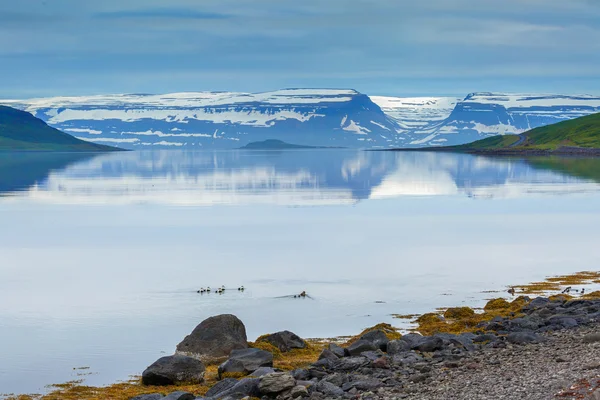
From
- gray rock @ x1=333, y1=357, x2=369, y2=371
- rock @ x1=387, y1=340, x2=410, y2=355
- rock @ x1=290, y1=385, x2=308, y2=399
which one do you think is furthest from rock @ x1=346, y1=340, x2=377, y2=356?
rock @ x1=290, y1=385, x2=308, y2=399

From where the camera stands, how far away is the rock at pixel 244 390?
792 inches

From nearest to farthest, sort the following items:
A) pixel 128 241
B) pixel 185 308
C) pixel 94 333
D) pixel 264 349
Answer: pixel 264 349 → pixel 94 333 → pixel 185 308 → pixel 128 241

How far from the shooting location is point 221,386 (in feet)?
70.0

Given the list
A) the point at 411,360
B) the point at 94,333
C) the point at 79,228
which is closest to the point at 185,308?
the point at 94,333

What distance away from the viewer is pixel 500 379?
1947cm

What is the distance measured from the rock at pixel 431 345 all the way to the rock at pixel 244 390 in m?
5.41

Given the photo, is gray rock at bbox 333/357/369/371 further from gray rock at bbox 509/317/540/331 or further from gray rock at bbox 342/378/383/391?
gray rock at bbox 509/317/540/331

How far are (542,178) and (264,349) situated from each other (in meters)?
109

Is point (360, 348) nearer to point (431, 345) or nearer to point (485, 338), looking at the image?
point (431, 345)

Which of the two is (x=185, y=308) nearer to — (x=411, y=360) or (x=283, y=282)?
(x=283, y=282)

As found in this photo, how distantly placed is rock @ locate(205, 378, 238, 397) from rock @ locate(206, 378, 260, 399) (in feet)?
1.65

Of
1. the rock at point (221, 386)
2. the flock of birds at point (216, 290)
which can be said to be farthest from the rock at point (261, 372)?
the flock of birds at point (216, 290)

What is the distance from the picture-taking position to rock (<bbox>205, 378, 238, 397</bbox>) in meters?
21.1

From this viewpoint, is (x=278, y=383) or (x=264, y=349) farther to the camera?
(x=264, y=349)
